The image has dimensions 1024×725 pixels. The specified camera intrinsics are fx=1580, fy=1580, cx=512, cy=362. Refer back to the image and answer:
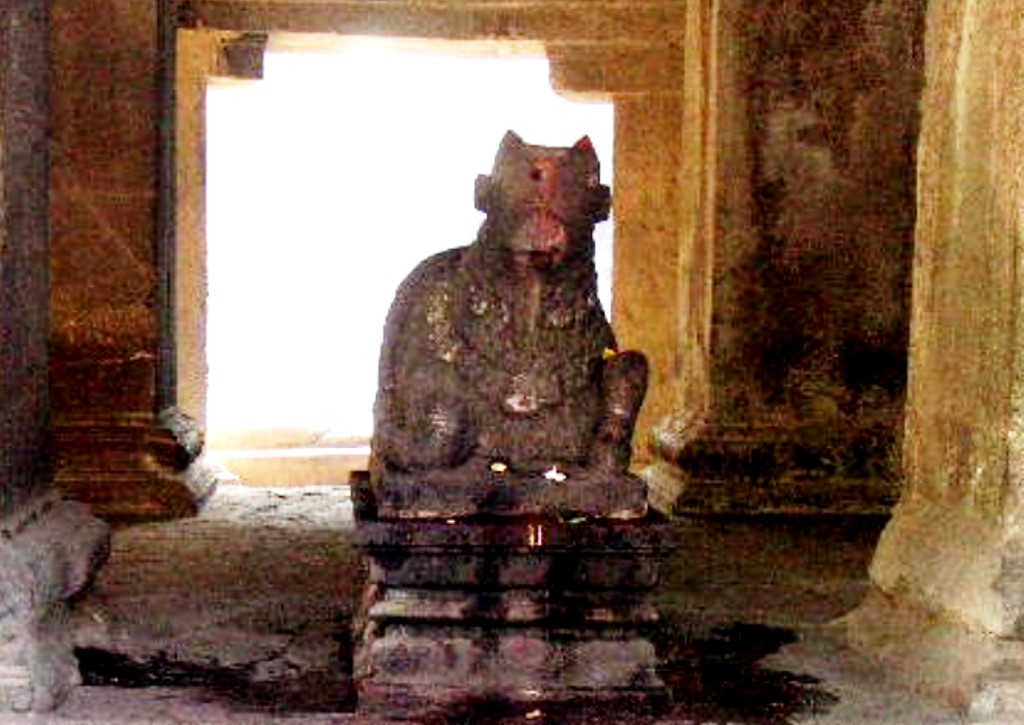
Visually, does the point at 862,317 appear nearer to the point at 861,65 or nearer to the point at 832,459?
the point at 832,459

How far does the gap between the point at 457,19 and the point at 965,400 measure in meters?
5.69

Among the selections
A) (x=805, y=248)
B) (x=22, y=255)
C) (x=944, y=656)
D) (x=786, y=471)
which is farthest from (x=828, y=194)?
(x=22, y=255)

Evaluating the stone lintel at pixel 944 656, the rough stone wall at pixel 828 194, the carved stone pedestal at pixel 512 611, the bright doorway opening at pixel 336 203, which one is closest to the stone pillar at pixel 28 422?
the carved stone pedestal at pixel 512 611

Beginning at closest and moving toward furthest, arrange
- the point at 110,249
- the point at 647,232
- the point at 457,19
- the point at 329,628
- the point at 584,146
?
1. the point at 584,146
2. the point at 329,628
3. the point at 110,249
4. the point at 457,19
5. the point at 647,232

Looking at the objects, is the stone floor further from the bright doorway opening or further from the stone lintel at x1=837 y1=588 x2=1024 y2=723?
the bright doorway opening

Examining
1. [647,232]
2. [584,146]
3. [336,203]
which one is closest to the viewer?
[584,146]

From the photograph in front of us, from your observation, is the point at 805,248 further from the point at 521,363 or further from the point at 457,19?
the point at 457,19

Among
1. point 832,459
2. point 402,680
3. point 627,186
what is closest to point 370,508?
point 402,680

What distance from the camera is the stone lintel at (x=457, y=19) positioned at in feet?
29.3

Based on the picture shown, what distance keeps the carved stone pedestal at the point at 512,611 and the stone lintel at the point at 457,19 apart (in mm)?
5480

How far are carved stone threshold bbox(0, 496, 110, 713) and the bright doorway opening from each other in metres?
15.5

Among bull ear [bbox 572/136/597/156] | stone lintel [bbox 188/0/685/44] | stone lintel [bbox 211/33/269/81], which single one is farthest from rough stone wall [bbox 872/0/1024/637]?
stone lintel [bbox 211/33/269/81]

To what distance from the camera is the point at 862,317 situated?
22.4ft

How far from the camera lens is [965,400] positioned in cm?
413
